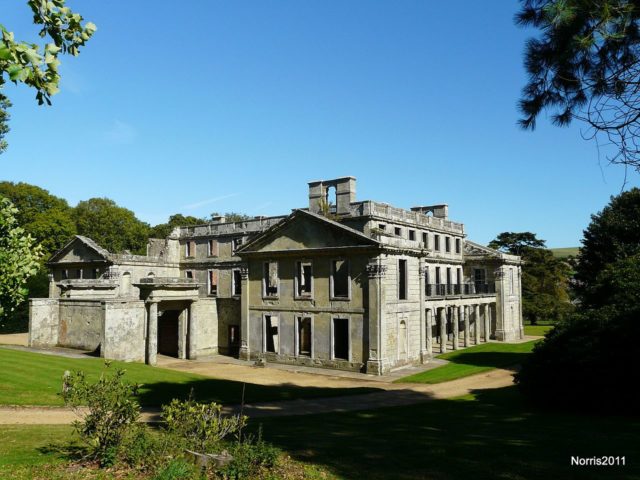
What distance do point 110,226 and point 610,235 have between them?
61226mm

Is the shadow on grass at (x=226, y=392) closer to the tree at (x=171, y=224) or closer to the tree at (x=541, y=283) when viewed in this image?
the tree at (x=541, y=283)

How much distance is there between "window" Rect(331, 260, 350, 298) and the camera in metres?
33.2

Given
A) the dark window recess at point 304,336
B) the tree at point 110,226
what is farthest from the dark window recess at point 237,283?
the tree at point 110,226

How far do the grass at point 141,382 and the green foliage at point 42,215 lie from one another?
117 ft

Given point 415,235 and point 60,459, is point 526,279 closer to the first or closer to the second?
point 415,235

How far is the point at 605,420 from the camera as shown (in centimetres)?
1661

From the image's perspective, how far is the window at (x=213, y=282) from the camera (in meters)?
44.6

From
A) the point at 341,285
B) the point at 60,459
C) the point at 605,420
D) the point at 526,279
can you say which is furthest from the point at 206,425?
the point at 526,279

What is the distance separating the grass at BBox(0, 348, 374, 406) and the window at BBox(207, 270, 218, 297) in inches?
661

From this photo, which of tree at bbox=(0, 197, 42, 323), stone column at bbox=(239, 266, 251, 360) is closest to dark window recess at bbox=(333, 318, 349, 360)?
stone column at bbox=(239, 266, 251, 360)

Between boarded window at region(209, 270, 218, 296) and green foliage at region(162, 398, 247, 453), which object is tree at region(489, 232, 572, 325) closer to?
boarded window at region(209, 270, 218, 296)

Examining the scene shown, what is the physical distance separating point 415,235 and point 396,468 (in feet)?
115

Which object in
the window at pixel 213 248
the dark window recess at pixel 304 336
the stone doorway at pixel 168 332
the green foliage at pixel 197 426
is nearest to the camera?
the green foliage at pixel 197 426

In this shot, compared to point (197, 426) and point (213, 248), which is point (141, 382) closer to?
point (197, 426)
